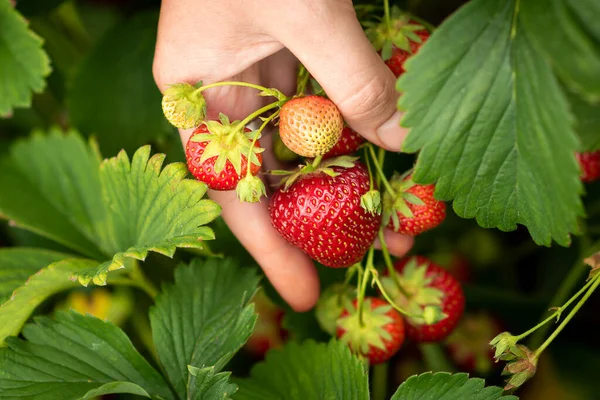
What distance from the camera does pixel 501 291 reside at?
126 centimetres

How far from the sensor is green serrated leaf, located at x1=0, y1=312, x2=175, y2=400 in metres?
0.83

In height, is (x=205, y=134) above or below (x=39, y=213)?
above

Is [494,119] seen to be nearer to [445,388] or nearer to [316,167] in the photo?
[316,167]

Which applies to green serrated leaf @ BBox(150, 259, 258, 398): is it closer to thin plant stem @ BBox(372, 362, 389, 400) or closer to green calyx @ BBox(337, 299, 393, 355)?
green calyx @ BBox(337, 299, 393, 355)

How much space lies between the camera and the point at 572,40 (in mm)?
603

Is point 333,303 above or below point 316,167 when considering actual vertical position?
below

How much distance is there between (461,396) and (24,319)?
1.97ft

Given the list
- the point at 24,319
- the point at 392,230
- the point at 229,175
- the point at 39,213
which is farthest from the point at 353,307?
the point at 39,213

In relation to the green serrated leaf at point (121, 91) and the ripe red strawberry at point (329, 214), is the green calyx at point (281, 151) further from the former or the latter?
the green serrated leaf at point (121, 91)

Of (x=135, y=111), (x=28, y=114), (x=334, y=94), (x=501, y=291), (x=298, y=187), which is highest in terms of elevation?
(x=334, y=94)

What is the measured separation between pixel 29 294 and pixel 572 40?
0.75 meters

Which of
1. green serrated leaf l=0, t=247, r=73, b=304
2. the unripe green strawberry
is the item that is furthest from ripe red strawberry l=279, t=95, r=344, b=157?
green serrated leaf l=0, t=247, r=73, b=304

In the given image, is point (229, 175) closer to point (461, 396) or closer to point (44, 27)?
point (461, 396)

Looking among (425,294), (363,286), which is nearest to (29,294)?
(363,286)
